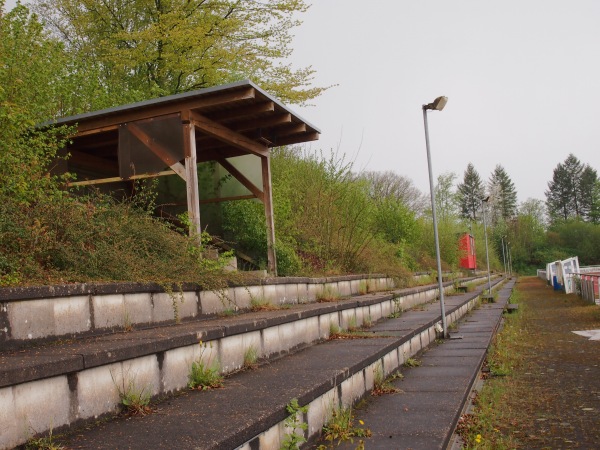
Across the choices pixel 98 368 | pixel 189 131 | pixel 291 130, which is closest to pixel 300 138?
pixel 291 130

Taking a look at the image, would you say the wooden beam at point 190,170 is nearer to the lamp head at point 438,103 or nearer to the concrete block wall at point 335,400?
the concrete block wall at point 335,400

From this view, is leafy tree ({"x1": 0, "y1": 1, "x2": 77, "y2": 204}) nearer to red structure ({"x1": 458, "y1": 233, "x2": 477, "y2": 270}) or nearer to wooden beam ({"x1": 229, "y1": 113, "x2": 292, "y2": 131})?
wooden beam ({"x1": 229, "y1": 113, "x2": 292, "y2": 131})

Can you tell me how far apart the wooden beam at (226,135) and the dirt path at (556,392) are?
4.65 m

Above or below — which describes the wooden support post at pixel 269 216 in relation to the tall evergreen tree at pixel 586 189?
below

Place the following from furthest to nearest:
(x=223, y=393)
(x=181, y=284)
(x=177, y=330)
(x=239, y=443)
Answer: (x=181, y=284) < (x=177, y=330) < (x=223, y=393) < (x=239, y=443)

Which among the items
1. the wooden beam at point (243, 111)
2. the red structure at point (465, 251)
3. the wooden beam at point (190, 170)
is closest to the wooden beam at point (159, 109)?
the wooden beam at point (190, 170)

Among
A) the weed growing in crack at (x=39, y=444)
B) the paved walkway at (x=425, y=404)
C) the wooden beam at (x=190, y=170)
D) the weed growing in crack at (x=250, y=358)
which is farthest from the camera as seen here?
the wooden beam at (x=190, y=170)

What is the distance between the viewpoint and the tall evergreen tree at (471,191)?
289 ft

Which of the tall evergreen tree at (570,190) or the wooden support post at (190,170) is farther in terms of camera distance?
the tall evergreen tree at (570,190)

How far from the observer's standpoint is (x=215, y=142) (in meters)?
9.05

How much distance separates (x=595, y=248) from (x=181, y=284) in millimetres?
75034

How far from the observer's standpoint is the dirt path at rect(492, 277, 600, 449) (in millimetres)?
4250

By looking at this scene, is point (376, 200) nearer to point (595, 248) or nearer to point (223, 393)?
point (223, 393)

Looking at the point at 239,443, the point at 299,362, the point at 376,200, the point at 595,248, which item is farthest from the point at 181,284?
the point at 595,248
